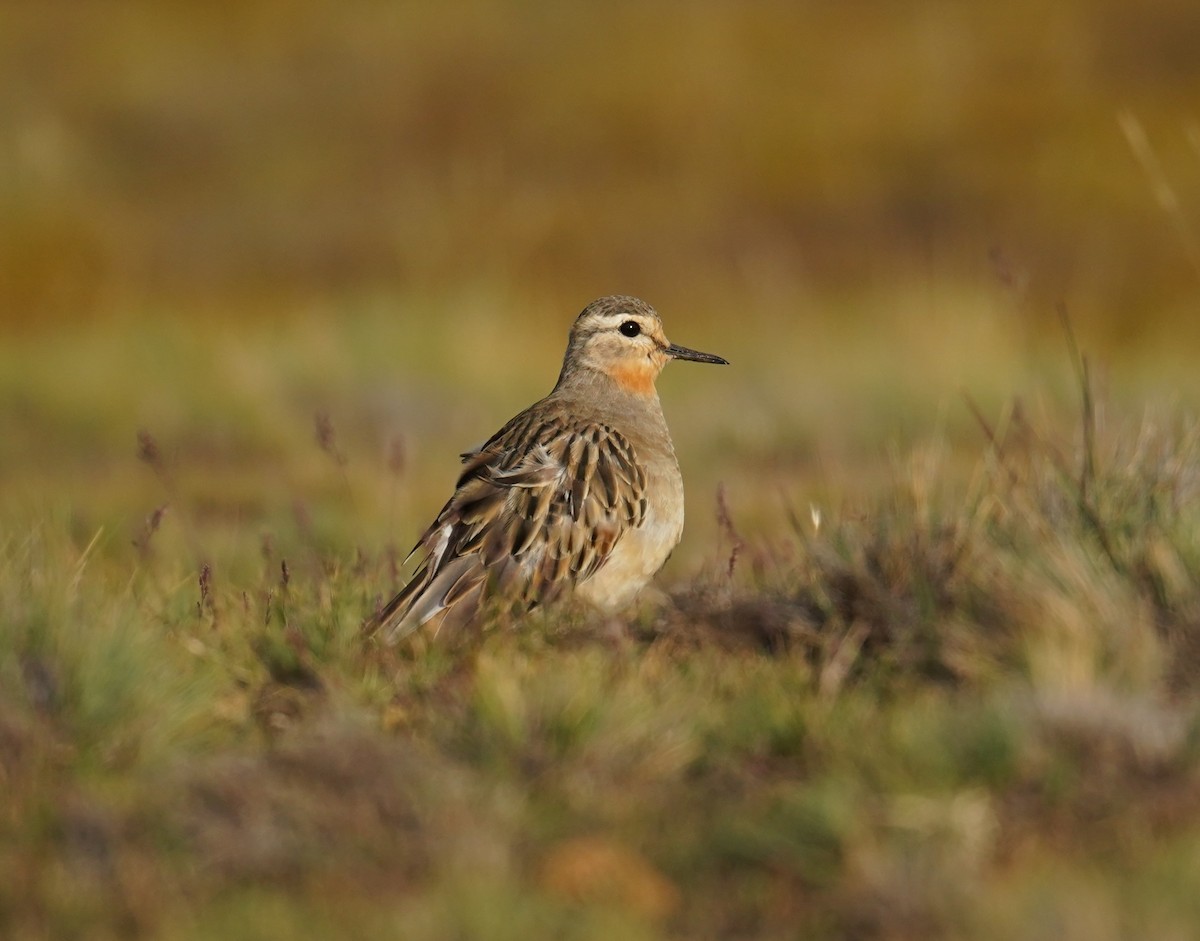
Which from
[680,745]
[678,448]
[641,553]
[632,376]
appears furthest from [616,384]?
[678,448]

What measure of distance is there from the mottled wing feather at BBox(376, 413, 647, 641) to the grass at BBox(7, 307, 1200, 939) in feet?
1.24

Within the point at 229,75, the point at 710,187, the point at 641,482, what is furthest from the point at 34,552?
the point at 229,75

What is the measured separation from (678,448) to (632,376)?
18.0ft

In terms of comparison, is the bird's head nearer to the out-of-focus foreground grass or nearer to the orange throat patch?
the orange throat patch

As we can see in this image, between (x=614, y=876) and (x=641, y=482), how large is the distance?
301cm

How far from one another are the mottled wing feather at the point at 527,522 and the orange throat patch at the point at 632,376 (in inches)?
31.4

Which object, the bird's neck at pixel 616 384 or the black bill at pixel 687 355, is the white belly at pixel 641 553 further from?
the black bill at pixel 687 355

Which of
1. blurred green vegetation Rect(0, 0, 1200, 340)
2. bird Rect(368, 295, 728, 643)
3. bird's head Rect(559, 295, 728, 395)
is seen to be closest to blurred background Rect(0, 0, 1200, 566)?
blurred green vegetation Rect(0, 0, 1200, 340)

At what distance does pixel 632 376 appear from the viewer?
25.8 ft

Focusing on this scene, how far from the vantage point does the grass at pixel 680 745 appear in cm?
396

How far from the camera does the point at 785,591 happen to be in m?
5.80

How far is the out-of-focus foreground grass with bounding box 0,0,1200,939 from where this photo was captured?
4141 millimetres

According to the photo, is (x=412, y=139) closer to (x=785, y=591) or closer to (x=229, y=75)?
(x=229, y=75)

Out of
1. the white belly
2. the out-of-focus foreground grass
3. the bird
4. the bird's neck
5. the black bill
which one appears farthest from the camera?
the black bill
